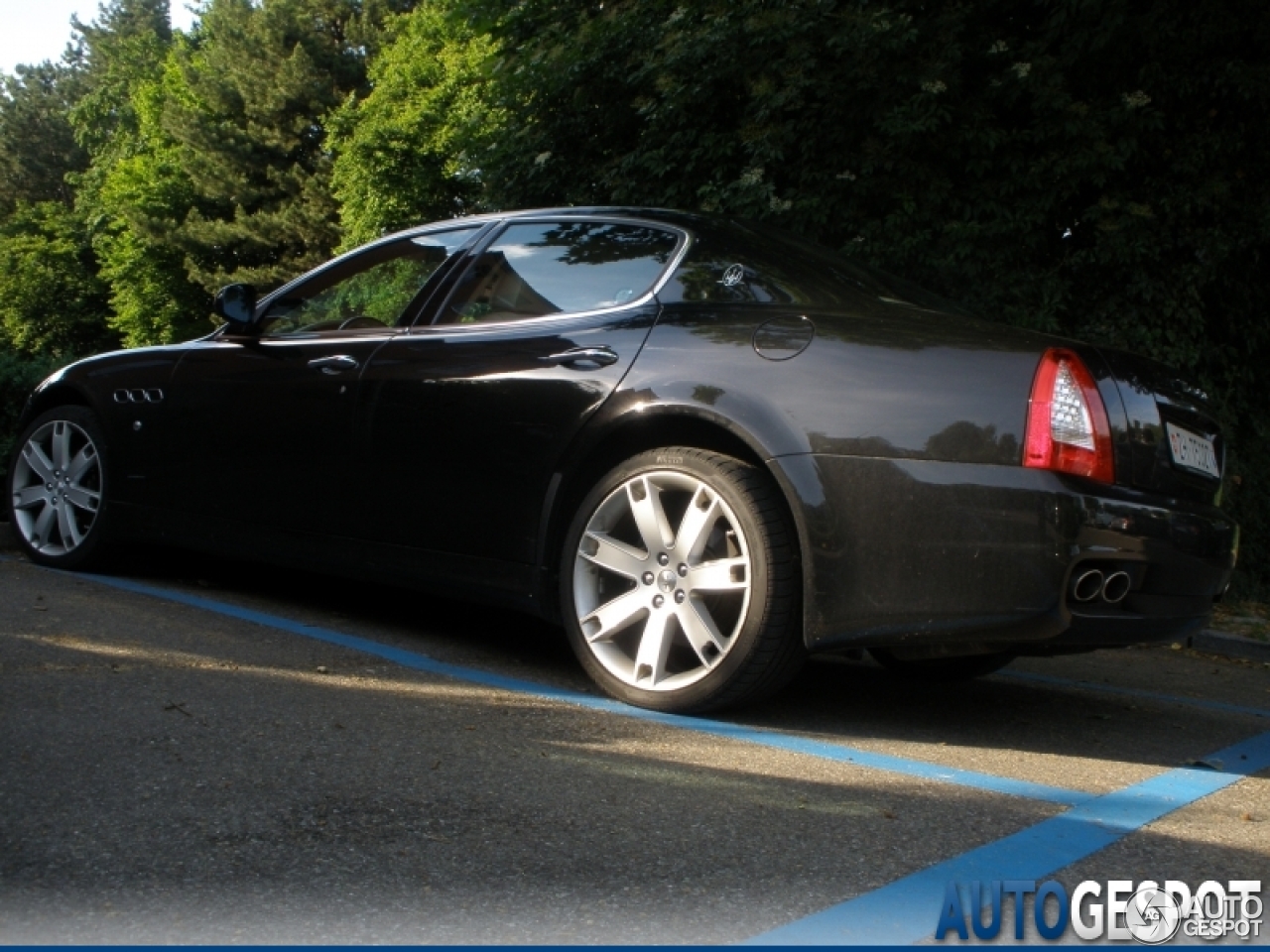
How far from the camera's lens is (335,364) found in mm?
5293

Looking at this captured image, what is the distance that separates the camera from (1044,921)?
8.84ft

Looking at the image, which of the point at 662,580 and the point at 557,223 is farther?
the point at 557,223

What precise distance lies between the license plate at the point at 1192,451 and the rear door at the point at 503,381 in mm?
1506

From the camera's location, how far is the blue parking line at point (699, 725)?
367 centimetres

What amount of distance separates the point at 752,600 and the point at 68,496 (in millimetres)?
3520

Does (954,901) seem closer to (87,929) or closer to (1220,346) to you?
(87,929)

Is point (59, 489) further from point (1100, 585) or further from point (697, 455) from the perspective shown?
point (1100, 585)

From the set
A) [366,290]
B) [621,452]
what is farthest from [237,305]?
[621,452]

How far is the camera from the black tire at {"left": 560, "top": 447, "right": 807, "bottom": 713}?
407 cm

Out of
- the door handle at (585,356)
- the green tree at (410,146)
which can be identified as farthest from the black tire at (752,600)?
the green tree at (410,146)

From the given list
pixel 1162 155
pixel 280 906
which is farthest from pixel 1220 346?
pixel 280 906

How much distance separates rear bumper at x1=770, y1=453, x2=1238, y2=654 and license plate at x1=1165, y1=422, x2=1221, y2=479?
5.3 inches

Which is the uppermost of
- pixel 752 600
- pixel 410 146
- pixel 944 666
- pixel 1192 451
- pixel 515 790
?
pixel 410 146

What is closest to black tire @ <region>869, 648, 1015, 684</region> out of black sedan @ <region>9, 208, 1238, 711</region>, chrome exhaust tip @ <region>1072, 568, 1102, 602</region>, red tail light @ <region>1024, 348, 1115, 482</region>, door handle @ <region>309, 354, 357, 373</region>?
black sedan @ <region>9, 208, 1238, 711</region>
